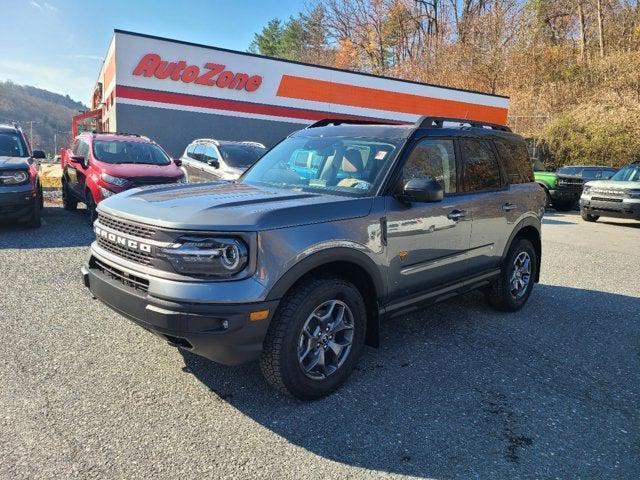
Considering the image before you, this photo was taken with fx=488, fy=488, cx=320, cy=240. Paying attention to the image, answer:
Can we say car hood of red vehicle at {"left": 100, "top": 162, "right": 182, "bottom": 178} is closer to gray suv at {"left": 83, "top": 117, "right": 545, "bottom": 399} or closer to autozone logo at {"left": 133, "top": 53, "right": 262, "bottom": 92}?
gray suv at {"left": 83, "top": 117, "right": 545, "bottom": 399}

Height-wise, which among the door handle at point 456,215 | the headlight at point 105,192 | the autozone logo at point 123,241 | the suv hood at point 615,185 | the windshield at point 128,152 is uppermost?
the windshield at point 128,152

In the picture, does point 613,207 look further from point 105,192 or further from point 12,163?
point 12,163

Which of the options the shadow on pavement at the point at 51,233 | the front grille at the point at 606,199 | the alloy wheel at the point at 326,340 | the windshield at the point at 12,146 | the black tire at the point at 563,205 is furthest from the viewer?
the black tire at the point at 563,205

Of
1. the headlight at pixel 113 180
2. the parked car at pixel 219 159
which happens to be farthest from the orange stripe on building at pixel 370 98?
the headlight at pixel 113 180

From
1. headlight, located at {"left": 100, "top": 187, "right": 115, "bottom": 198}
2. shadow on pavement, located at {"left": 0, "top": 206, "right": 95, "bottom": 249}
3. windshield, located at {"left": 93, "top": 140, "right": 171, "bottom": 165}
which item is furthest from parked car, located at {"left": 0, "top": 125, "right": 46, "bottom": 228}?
windshield, located at {"left": 93, "top": 140, "right": 171, "bottom": 165}

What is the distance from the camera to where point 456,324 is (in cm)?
481

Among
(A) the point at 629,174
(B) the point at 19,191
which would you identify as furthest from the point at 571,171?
(B) the point at 19,191

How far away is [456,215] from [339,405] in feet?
6.30

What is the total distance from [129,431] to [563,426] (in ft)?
8.76

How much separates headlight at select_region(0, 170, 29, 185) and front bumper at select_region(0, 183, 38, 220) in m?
0.08

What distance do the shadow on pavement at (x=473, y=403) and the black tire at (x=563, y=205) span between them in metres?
12.6

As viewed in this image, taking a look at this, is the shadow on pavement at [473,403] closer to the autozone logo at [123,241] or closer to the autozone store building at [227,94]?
the autozone logo at [123,241]

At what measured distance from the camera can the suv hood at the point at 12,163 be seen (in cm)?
769

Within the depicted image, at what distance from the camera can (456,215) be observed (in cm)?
418
